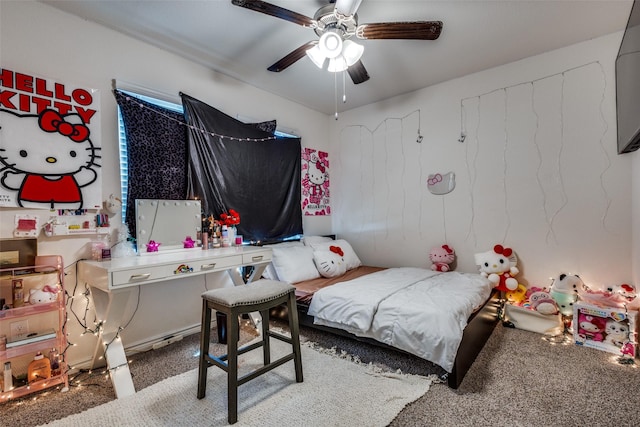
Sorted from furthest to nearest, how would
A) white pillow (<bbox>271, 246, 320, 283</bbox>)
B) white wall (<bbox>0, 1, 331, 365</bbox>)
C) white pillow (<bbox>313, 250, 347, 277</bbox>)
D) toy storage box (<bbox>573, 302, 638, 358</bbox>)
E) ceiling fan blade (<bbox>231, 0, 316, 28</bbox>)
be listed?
1. white pillow (<bbox>313, 250, 347, 277</bbox>)
2. white pillow (<bbox>271, 246, 320, 283</bbox>)
3. toy storage box (<bbox>573, 302, 638, 358</bbox>)
4. white wall (<bbox>0, 1, 331, 365</bbox>)
5. ceiling fan blade (<bbox>231, 0, 316, 28</bbox>)

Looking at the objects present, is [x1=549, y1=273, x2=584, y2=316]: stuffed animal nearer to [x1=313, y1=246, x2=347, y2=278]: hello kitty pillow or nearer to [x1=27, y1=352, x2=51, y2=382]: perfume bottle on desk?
[x1=313, y1=246, x2=347, y2=278]: hello kitty pillow

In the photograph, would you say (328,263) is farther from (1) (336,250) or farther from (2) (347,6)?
(2) (347,6)

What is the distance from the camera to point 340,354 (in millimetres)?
2199

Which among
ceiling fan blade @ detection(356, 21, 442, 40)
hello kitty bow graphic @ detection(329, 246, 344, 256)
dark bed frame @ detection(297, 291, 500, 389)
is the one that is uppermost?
ceiling fan blade @ detection(356, 21, 442, 40)

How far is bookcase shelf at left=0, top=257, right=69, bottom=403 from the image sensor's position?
1.67 m

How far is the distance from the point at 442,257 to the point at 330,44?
232cm

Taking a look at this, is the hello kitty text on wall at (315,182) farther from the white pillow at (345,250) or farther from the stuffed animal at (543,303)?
the stuffed animal at (543,303)

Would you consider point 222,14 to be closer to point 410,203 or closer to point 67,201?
point 67,201

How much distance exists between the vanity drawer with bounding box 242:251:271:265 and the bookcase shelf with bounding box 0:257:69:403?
1129mm

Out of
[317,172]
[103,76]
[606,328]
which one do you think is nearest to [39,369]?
[103,76]

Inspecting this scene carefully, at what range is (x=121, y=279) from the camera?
173cm

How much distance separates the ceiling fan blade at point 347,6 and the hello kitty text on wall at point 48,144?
5.81 feet

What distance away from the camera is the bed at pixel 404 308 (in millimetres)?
1806

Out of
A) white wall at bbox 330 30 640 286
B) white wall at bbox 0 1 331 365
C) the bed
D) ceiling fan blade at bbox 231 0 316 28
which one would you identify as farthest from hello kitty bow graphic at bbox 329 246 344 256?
ceiling fan blade at bbox 231 0 316 28
